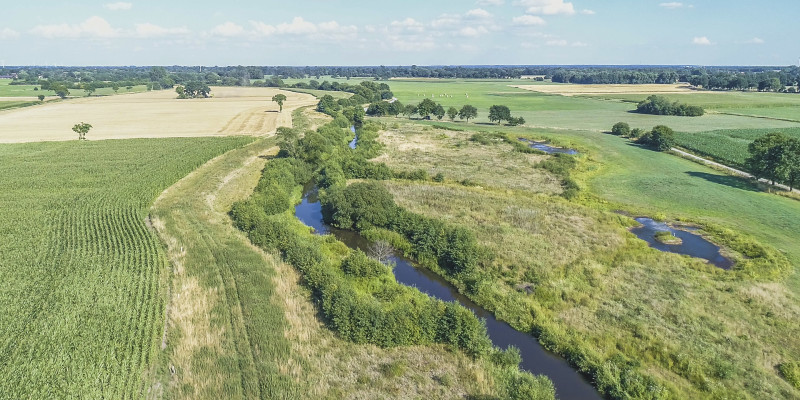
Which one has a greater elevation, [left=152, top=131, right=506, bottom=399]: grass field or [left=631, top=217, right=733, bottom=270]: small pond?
→ [left=631, top=217, right=733, bottom=270]: small pond

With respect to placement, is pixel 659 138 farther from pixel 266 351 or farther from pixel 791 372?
pixel 266 351

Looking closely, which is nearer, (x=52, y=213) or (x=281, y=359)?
(x=281, y=359)

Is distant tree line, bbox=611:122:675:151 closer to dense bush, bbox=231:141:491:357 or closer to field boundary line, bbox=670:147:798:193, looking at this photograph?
field boundary line, bbox=670:147:798:193

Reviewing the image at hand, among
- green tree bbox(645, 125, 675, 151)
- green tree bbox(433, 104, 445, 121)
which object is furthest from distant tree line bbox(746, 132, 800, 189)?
green tree bbox(433, 104, 445, 121)

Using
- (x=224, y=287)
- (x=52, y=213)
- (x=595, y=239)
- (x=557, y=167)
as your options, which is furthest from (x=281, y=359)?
(x=557, y=167)

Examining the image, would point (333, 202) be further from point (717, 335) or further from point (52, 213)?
point (717, 335)

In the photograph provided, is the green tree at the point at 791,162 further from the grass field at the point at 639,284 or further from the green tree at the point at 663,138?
the green tree at the point at 663,138

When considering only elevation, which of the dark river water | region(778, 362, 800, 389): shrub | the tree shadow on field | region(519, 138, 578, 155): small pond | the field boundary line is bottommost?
the dark river water
